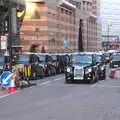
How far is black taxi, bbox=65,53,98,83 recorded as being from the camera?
1266 inches

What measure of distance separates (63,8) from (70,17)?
36.8 feet

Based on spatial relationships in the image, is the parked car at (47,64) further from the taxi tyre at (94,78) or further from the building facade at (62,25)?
the building facade at (62,25)

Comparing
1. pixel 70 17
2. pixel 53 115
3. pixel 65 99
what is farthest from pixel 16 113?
pixel 70 17

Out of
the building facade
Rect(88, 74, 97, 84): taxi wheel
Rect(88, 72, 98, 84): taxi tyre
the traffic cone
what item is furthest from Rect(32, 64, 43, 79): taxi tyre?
the building facade

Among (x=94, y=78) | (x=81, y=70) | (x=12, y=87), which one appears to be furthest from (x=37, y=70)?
(x=12, y=87)

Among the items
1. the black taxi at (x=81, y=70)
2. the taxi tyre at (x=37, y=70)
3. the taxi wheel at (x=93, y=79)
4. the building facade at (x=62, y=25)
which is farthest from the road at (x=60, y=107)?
the building facade at (x=62, y=25)

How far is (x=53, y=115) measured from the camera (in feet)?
50.3

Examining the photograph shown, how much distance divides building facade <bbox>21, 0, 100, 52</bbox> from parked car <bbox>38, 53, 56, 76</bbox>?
2708 cm

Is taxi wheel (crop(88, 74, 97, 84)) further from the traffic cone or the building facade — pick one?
the building facade

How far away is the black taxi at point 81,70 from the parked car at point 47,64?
7.63 meters

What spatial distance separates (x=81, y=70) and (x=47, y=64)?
1040 cm

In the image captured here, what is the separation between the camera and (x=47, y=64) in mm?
42125

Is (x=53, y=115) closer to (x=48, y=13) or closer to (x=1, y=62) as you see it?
(x=1, y=62)

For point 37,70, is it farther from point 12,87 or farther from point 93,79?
point 12,87
